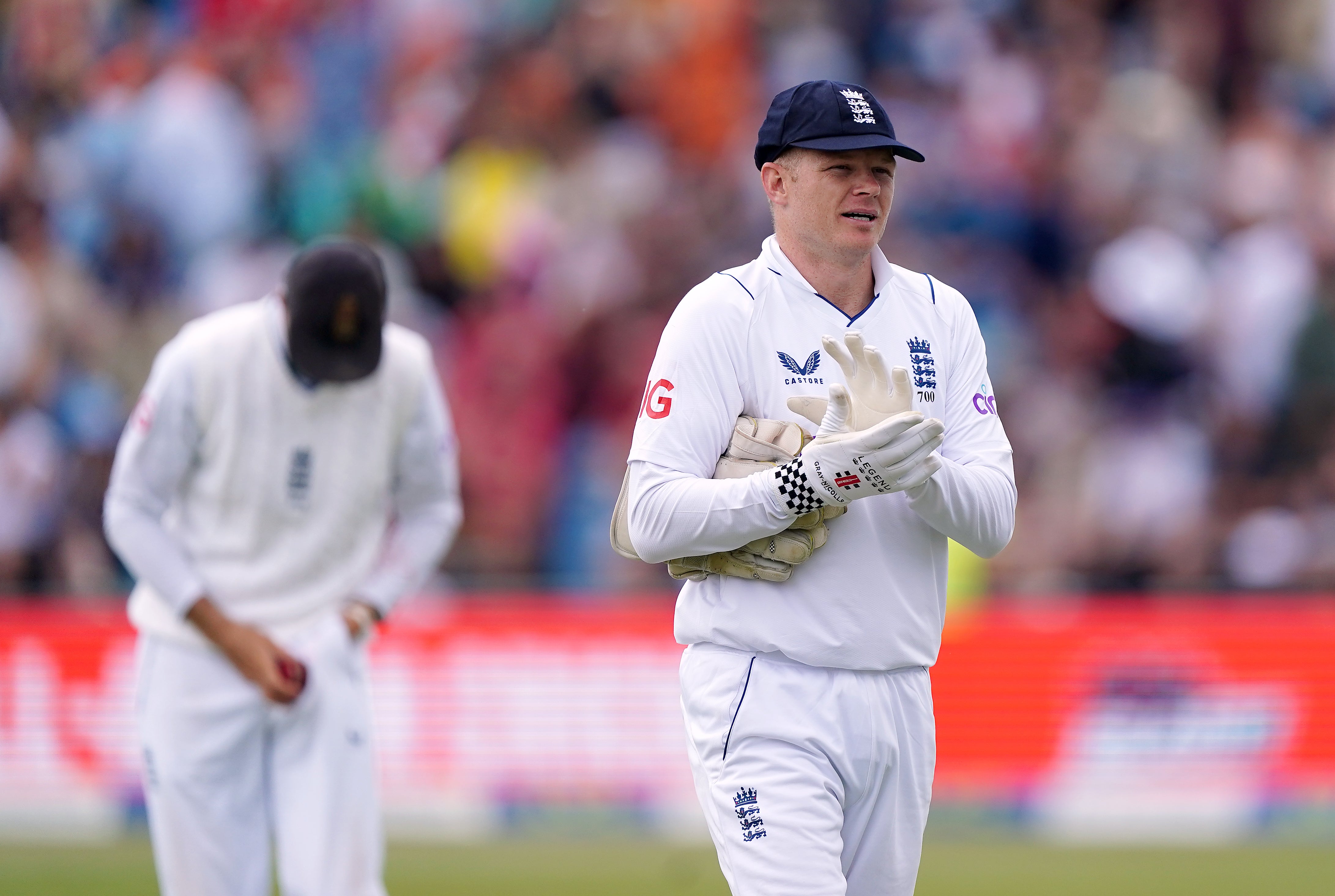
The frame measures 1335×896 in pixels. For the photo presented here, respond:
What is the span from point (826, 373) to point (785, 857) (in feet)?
4.01

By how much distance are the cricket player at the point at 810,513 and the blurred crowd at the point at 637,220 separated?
20.8 feet

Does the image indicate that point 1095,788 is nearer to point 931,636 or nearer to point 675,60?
point 931,636

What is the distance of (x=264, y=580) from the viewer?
5.86 metres

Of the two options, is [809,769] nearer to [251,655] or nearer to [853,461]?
[853,461]

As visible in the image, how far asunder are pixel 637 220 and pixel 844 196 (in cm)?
869

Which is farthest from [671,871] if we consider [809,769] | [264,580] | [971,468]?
[971,468]

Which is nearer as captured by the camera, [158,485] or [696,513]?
[696,513]

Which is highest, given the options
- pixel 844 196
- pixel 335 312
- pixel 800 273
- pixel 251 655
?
pixel 844 196

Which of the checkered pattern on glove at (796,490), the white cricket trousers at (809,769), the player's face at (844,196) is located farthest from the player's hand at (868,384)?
the white cricket trousers at (809,769)

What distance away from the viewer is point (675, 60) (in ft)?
47.5

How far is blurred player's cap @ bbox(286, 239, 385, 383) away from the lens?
18.7 feet

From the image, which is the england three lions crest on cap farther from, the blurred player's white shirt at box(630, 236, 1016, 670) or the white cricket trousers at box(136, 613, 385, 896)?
the white cricket trousers at box(136, 613, 385, 896)

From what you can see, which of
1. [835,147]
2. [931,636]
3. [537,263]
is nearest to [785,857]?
[931,636]

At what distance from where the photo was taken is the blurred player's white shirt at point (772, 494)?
4438 mm
